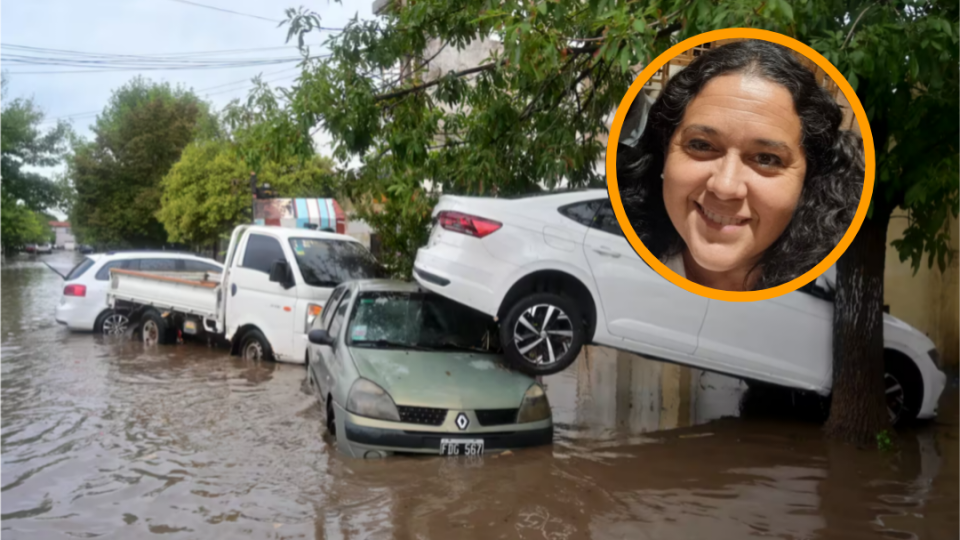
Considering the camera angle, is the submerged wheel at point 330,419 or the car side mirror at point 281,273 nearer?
the submerged wheel at point 330,419

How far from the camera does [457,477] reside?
595cm

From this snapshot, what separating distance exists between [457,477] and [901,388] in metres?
4.39

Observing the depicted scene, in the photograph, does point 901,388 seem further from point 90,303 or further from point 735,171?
point 90,303

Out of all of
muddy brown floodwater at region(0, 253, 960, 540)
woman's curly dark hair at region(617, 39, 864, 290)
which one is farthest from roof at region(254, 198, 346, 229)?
woman's curly dark hair at region(617, 39, 864, 290)

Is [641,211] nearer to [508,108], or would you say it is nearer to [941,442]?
[508,108]

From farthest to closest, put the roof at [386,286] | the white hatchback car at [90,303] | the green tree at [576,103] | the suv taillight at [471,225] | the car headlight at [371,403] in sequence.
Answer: the white hatchback car at [90,303]
the roof at [386,286]
the suv taillight at [471,225]
the car headlight at [371,403]
the green tree at [576,103]

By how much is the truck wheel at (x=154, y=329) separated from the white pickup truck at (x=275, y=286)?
3.37 feet

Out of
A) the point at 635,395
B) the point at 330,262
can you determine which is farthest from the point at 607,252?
the point at 330,262

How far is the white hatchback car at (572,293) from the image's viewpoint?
20.7 ft

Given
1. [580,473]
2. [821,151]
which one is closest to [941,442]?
[580,473]

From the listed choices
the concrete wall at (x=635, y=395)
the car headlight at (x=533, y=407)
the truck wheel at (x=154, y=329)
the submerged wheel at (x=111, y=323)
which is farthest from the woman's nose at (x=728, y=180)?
the submerged wheel at (x=111, y=323)

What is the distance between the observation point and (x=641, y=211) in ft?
10.2

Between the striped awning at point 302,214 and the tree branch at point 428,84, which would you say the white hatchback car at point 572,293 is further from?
the striped awning at point 302,214

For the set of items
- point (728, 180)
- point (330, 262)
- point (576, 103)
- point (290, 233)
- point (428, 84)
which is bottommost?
point (330, 262)
